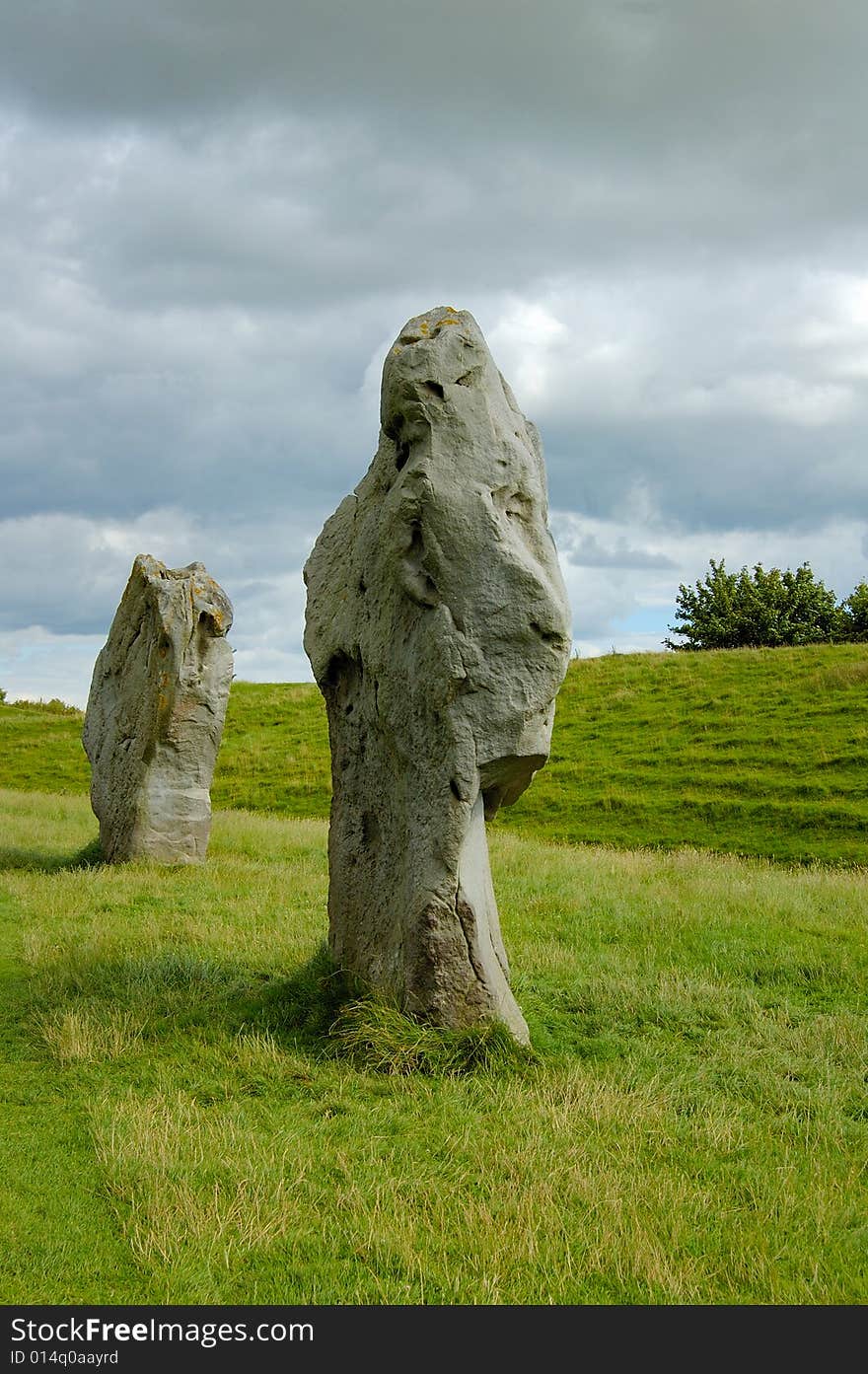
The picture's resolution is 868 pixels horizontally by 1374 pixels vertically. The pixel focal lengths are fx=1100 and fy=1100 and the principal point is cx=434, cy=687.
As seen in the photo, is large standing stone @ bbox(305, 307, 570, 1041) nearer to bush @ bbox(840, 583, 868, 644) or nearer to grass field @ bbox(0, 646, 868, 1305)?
grass field @ bbox(0, 646, 868, 1305)

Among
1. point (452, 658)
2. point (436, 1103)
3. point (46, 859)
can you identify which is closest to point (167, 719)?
point (46, 859)

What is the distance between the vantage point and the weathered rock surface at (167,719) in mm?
17453

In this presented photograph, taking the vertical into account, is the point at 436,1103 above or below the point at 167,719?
below

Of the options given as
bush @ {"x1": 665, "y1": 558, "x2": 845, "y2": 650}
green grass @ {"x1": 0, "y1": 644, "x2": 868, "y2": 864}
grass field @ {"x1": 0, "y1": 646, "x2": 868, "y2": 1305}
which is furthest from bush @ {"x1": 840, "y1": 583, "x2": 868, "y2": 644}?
grass field @ {"x1": 0, "y1": 646, "x2": 868, "y2": 1305}

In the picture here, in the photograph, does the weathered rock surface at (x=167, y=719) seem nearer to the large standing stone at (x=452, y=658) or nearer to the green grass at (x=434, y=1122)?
the green grass at (x=434, y=1122)

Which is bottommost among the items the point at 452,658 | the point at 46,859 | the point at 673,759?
the point at 46,859

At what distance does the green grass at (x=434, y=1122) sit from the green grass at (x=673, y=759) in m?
11.9

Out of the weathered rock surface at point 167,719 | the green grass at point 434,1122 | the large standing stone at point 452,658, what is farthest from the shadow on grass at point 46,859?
the large standing stone at point 452,658

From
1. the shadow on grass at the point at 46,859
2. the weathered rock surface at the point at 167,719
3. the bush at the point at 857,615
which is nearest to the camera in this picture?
the weathered rock surface at the point at 167,719

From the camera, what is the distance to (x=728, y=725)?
31641 mm

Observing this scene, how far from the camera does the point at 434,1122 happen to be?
6.97 m

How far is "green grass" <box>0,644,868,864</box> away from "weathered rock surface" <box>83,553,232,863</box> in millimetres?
10880

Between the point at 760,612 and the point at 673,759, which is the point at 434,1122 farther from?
the point at 760,612

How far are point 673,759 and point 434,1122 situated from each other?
2401cm
